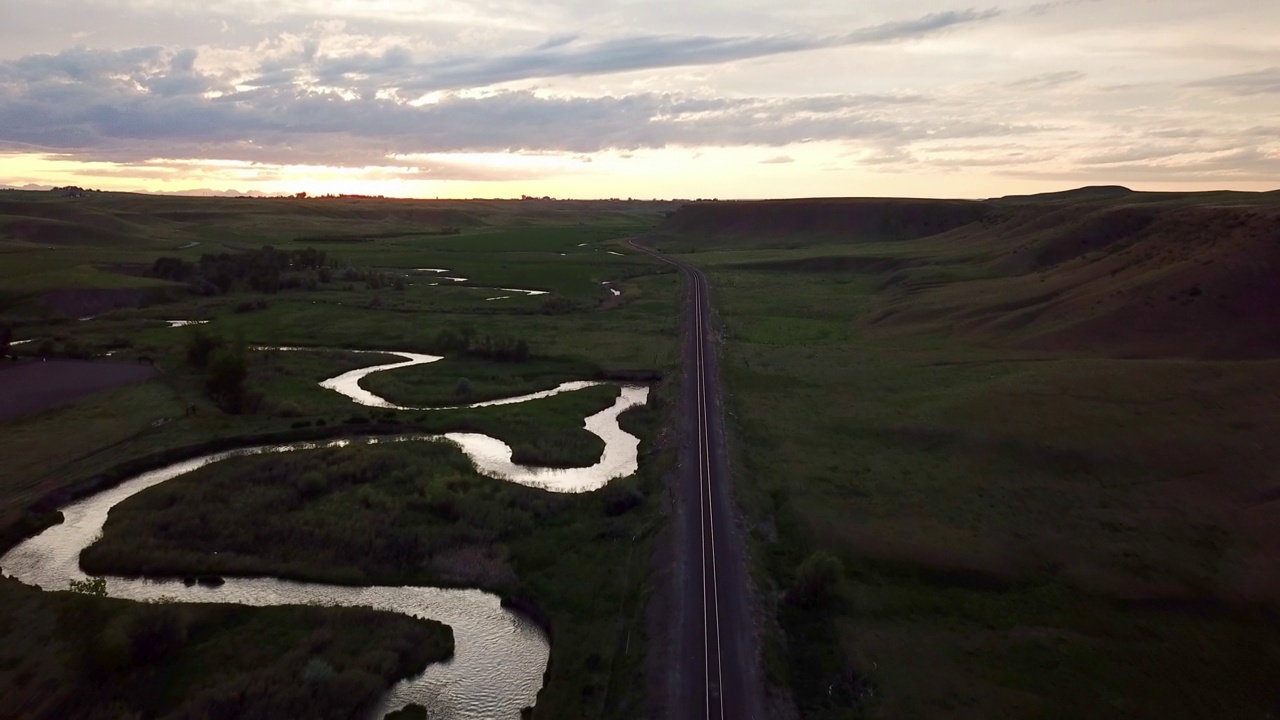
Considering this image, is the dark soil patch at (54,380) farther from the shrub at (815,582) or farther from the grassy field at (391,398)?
the shrub at (815,582)

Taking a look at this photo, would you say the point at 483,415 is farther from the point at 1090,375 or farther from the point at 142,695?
the point at 1090,375

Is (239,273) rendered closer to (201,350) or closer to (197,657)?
(201,350)

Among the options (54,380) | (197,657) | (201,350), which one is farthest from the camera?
(201,350)

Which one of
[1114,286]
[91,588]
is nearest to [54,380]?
[91,588]

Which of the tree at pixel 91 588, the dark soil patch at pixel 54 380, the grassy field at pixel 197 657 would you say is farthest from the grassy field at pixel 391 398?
the tree at pixel 91 588

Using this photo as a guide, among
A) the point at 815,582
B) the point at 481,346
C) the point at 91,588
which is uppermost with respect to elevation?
the point at 481,346
